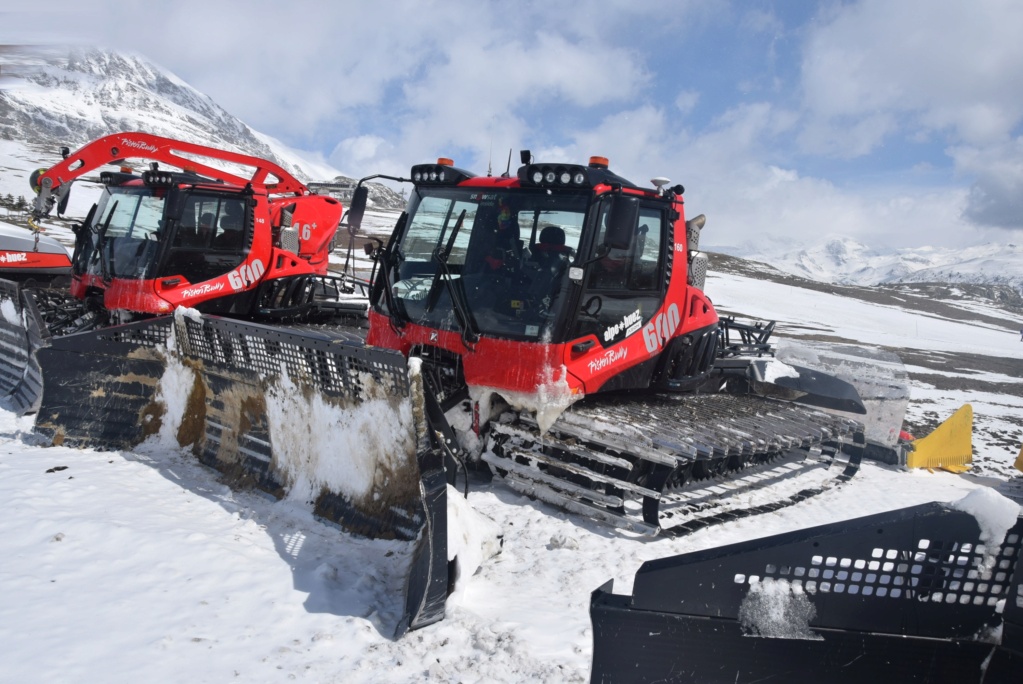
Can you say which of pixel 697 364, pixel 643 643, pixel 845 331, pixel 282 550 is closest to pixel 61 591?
pixel 282 550

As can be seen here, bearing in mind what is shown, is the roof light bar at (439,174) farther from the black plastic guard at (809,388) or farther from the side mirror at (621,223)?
the black plastic guard at (809,388)

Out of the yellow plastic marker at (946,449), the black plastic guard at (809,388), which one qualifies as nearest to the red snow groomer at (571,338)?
the black plastic guard at (809,388)

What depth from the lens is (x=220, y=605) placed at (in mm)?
3848

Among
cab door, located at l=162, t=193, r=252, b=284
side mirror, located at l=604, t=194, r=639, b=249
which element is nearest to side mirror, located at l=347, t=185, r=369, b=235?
side mirror, located at l=604, t=194, r=639, b=249

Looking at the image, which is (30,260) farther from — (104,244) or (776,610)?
(776,610)

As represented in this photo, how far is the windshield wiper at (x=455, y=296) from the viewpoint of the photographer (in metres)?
5.68

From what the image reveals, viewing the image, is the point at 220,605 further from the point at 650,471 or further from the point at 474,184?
the point at 474,184

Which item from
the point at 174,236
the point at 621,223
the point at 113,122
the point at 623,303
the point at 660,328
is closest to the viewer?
the point at 621,223

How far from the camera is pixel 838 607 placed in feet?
9.05

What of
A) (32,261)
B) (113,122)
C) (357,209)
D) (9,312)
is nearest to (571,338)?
(357,209)

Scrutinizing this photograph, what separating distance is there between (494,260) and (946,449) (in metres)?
5.11

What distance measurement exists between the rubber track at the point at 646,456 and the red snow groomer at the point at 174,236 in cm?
552

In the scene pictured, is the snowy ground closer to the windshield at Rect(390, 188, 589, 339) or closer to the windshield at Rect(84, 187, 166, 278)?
the windshield at Rect(390, 188, 589, 339)

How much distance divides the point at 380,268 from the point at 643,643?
13.7ft
